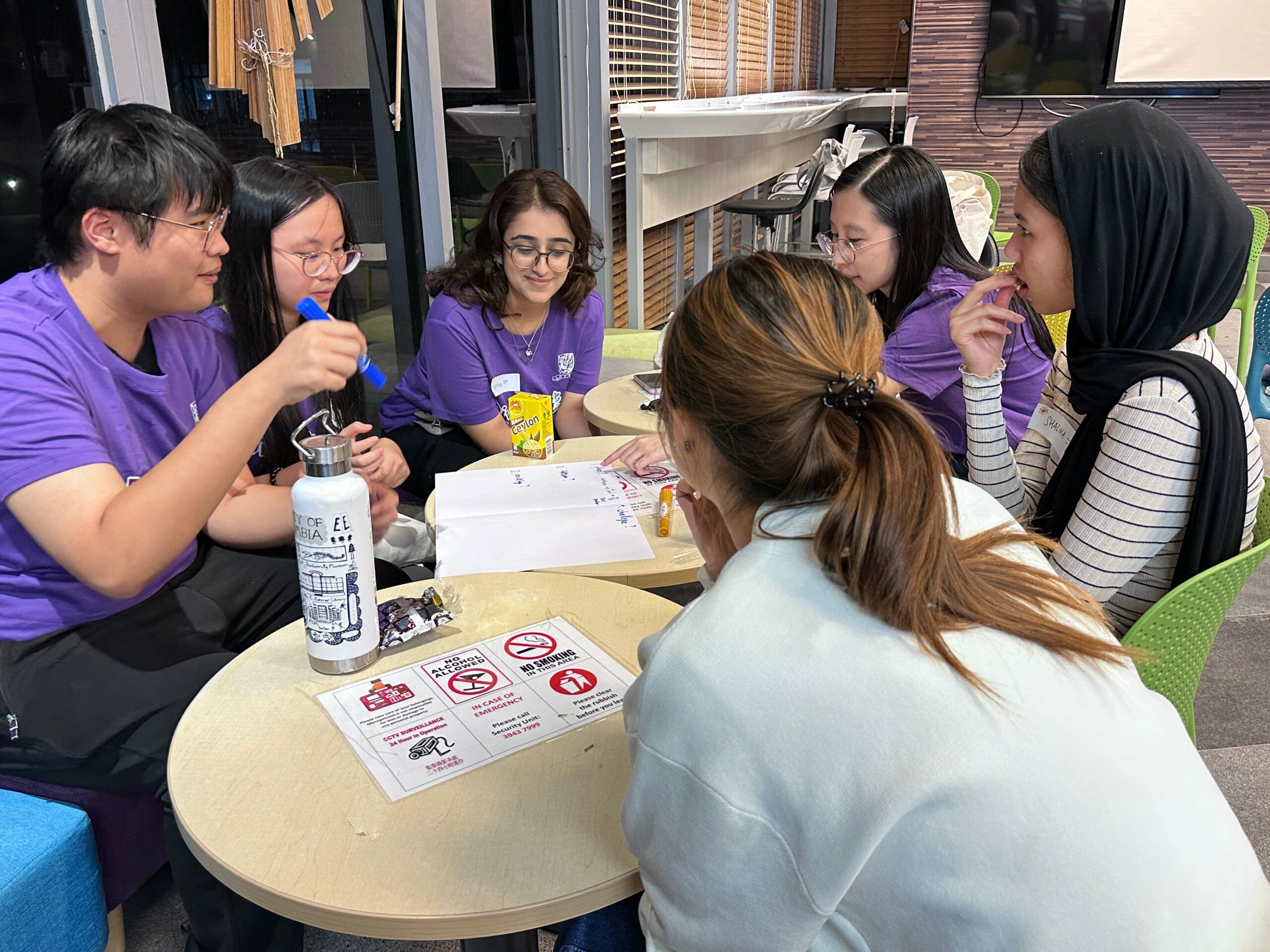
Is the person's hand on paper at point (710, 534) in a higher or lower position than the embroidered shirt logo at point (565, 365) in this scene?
higher

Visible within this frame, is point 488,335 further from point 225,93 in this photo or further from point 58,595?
point 58,595

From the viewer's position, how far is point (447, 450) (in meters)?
2.57

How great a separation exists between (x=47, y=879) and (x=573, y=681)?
2.50ft

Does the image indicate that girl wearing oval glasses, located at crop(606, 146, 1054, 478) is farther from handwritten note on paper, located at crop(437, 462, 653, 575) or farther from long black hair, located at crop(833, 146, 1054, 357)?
handwritten note on paper, located at crop(437, 462, 653, 575)

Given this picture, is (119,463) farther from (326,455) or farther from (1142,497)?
(1142,497)

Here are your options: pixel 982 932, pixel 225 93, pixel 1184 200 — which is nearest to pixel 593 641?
pixel 982 932

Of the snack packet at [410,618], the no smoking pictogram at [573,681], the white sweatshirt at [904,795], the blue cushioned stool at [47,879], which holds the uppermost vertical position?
the white sweatshirt at [904,795]

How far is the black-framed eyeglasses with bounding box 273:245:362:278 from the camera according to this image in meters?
1.96

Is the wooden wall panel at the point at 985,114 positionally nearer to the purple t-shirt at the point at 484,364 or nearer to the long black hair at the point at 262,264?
the purple t-shirt at the point at 484,364

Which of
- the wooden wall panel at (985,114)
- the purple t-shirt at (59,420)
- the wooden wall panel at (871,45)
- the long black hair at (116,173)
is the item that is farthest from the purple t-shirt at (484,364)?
the wooden wall panel at (871,45)

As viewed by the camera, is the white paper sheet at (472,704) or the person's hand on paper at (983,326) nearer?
the white paper sheet at (472,704)

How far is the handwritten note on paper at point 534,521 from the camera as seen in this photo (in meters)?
1.50

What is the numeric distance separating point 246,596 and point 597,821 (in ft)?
3.18

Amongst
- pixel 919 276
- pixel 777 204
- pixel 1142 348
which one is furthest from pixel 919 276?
pixel 777 204
